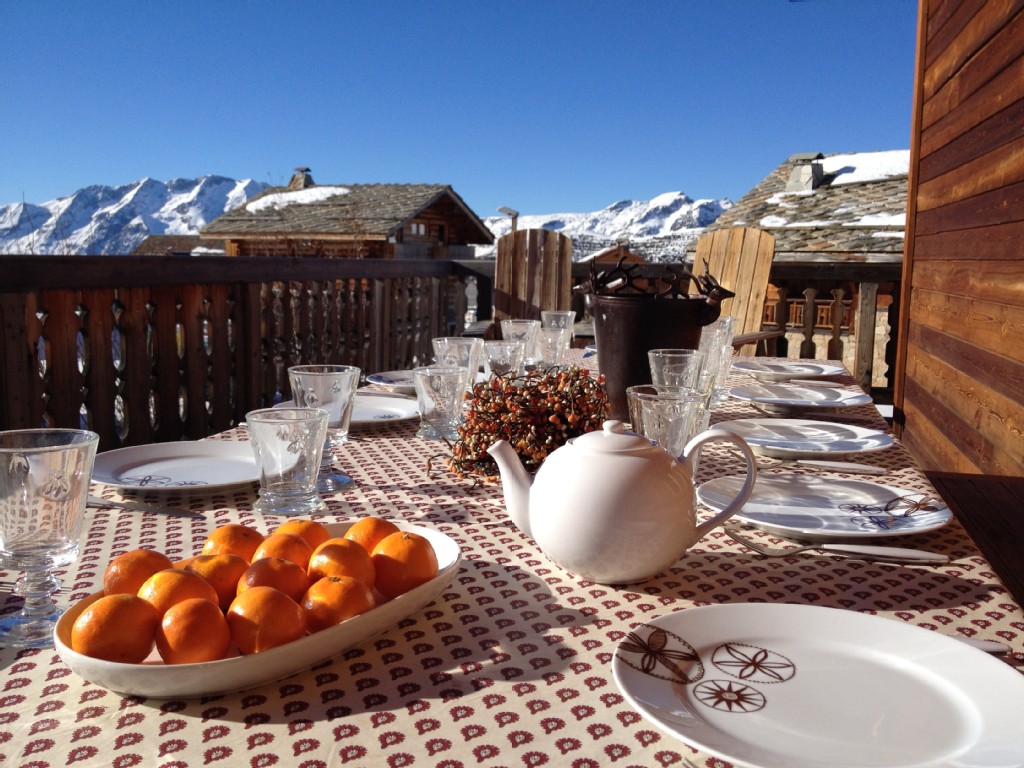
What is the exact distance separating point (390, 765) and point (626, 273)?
3.97ft

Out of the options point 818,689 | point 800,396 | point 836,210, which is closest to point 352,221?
point 836,210

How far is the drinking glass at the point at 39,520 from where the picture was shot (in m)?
0.63

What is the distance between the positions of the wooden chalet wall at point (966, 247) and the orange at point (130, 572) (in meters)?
2.61

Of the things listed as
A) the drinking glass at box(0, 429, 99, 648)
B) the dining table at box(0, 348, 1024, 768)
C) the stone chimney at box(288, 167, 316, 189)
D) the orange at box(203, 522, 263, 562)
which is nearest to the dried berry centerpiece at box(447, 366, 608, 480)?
the dining table at box(0, 348, 1024, 768)

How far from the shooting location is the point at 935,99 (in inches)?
146

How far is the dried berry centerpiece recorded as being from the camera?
1096 millimetres

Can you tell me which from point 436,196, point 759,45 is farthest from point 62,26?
point 436,196

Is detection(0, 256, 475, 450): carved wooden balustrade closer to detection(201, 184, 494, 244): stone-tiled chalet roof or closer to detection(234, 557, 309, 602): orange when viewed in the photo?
detection(234, 557, 309, 602): orange

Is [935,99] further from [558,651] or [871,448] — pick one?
[558,651]

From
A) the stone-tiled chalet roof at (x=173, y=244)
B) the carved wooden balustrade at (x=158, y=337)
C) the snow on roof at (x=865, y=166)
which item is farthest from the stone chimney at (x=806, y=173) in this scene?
the carved wooden balustrade at (x=158, y=337)

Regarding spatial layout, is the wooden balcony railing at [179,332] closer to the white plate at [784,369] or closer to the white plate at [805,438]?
the white plate at [784,369]

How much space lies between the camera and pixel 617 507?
0.72 m

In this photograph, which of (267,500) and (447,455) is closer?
(267,500)

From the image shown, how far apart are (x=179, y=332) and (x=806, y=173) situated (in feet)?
61.2
